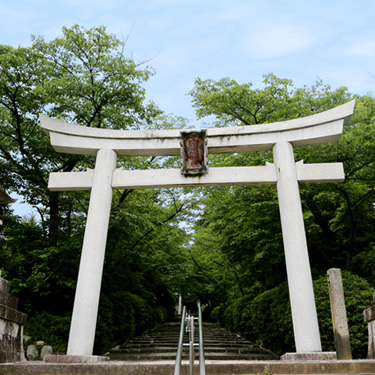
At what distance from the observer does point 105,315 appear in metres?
10.5

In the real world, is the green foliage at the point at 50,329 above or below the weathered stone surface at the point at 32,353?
above

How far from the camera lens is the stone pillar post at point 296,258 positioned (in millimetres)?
6430

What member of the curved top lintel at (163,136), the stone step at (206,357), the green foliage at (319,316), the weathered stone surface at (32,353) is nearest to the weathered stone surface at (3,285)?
the curved top lintel at (163,136)

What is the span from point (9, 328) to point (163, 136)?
187 inches

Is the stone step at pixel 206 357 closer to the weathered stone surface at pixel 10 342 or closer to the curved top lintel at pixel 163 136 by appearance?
the weathered stone surface at pixel 10 342

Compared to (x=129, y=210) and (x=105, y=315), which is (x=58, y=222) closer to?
(x=129, y=210)

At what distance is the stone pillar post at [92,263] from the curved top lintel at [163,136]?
329 mm

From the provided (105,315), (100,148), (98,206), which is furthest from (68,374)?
(105,315)

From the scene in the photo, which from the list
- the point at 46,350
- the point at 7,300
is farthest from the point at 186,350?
the point at 7,300

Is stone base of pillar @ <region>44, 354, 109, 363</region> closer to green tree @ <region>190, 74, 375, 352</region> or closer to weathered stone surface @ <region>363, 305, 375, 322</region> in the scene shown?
weathered stone surface @ <region>363, 305, 375, 322</region>

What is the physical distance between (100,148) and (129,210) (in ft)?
11.2

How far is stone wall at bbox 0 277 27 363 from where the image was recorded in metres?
6.35

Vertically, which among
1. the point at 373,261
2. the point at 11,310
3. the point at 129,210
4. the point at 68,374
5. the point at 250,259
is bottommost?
the point at 68,374

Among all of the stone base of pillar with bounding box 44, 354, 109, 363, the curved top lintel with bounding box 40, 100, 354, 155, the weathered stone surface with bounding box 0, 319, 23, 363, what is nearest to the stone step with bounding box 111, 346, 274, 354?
the weathered stone surface with bounding box 0, 319, 23, 363
